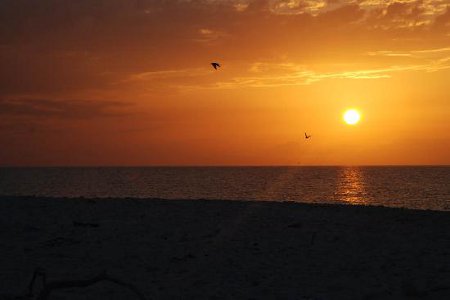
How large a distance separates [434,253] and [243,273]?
455cm

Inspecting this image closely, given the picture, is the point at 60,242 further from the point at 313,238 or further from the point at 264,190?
the point at 264,190

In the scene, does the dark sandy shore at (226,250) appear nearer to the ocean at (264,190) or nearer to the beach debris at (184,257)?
the beach debris at (184,257)

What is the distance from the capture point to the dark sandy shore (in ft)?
32.1

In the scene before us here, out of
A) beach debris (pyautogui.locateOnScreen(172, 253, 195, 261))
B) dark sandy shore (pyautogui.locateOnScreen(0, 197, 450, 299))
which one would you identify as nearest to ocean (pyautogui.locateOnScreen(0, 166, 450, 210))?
dark sandy shore (pyautogui.locateOnScreen(0, 197, 450, 299))

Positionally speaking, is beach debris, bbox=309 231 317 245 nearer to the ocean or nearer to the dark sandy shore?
the dark sandy shore

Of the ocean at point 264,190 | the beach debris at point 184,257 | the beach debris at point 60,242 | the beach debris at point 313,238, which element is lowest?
the beach debris at point 184,257

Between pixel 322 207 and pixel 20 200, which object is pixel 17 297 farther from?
pixel 322 207

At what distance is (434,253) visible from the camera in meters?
11.9

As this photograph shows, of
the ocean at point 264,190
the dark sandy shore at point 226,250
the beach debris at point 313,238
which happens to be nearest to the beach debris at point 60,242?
the dark sandy shore at point 226,250

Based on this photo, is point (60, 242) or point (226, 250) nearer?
point (226, 250)

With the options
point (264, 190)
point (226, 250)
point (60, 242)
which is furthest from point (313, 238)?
point (264, 190)

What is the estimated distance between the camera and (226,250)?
41.3ft

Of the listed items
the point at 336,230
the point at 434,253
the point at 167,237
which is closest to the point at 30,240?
the point at 167,237

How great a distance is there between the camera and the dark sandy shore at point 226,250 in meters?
9.77
